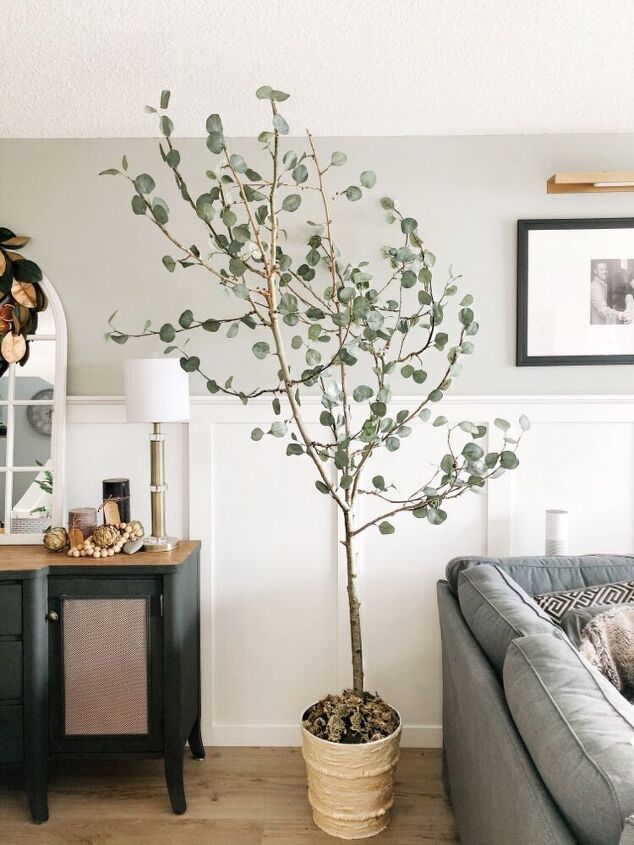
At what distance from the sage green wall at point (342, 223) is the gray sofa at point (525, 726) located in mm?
1012

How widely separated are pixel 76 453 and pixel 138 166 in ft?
3.83

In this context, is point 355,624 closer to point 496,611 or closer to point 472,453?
point 496,611

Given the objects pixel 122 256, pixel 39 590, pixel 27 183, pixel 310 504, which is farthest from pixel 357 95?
pixel 39 590

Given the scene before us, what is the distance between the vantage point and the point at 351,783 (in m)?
2.14

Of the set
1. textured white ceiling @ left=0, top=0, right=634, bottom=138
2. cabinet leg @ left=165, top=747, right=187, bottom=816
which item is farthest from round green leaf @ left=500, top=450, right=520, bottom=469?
cabinet leg @ left=165, top=747, right=187, bottom=816

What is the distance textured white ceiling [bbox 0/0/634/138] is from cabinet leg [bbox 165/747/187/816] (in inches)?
88.5

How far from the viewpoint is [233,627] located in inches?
110

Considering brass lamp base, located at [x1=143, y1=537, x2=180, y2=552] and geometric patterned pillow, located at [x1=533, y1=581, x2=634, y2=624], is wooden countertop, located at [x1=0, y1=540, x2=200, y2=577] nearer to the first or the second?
brass lamp base, located at [x1=143, y1=537, x2=180, y2=552]

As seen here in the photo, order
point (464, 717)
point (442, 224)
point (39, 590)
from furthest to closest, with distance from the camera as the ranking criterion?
point (442, 224), point (39, 590), point (464, 717)

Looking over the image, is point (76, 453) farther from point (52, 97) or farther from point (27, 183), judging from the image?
point (52, 97)

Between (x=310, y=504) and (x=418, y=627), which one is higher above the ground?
(x=310, y=504)

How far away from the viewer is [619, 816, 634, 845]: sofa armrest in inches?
37.4

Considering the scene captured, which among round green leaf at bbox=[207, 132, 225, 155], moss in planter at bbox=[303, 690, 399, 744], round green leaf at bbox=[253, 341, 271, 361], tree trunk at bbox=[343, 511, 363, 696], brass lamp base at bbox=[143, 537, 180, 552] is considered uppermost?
round green leaf at bbox=[207, 132, 225, 155]

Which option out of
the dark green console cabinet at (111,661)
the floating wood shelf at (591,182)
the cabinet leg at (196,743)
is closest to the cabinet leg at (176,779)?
the dark green console cabinet at (111,661)
